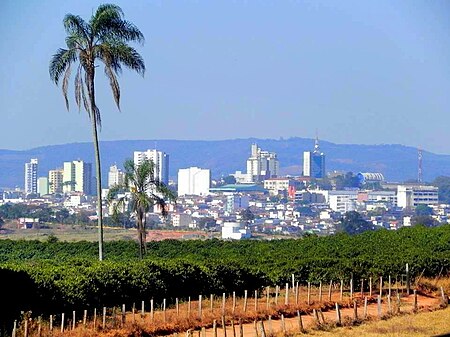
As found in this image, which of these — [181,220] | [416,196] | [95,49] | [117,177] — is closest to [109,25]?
[95,49]

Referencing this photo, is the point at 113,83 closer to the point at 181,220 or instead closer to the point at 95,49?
the point at 95,49

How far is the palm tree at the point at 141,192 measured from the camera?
114 feet

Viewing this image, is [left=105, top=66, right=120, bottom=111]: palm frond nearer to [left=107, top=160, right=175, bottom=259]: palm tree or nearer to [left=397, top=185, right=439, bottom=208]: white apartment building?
[left=107, top=160, right=175, bottom=259]: palm tree

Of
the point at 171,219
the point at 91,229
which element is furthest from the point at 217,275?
the point at 171,219

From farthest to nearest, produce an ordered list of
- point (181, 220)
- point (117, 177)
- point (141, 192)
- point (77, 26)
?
point (181, 220), point (117, 177), point (141, 192), point (77, 26)

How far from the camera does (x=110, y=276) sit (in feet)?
72.4

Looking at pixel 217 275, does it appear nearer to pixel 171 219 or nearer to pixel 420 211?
pixel 171 219

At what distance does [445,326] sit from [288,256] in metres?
14.0

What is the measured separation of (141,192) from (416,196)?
546ft

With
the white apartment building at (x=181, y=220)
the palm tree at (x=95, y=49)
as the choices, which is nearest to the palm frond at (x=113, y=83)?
the palm tree at (x=95, y=49)

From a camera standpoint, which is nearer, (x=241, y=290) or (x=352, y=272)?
(x=241, y=290)

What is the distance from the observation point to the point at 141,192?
3506 centimetres

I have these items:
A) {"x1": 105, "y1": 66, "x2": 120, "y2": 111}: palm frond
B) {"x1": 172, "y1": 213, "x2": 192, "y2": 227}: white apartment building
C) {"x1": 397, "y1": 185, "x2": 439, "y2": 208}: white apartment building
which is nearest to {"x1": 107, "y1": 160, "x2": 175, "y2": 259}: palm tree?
{"x1": 105, "y1": 66, "x2": 120, "y2": 111}: palm frond

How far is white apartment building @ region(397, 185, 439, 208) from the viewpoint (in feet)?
627
